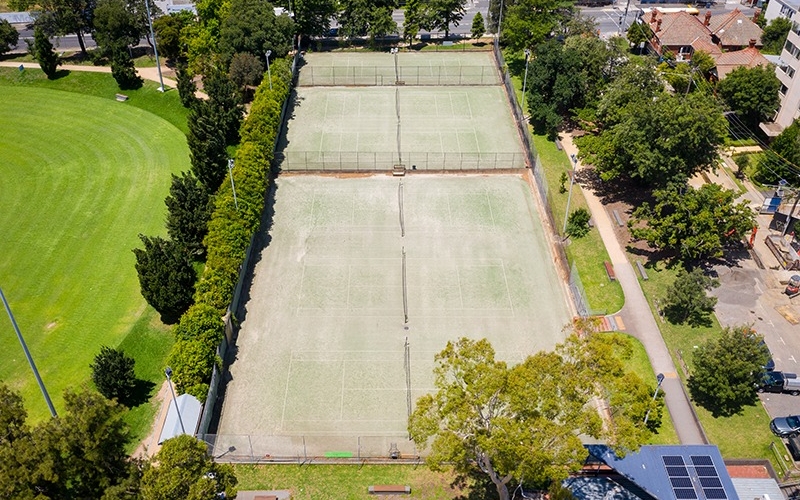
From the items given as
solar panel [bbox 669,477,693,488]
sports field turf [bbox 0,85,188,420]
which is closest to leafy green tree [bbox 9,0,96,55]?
sports field turf [bbox 0,85,188,420]

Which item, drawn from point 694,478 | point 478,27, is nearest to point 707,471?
point 694,478

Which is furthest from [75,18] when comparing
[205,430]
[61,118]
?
[205,430]

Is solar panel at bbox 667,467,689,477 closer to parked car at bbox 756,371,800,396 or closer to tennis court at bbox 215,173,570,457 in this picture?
parked car at bbox 756,371,800,396

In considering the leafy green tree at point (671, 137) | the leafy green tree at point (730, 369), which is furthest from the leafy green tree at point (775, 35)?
the leafy green tree at point (730, 369)

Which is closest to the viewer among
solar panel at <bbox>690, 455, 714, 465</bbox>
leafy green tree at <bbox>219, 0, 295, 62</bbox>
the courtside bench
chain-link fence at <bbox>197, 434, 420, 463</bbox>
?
solar panel at <bbox>690, 455, 714, 465</bbox>

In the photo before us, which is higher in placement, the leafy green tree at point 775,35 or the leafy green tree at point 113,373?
the leafy green tree at point 775,35

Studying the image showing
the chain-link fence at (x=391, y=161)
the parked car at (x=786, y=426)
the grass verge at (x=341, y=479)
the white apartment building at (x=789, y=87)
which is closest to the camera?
the grass verge at (x=341, y=479)

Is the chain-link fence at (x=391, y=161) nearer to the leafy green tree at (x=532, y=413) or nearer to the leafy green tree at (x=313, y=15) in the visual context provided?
the leafy green tree at (x=313, y=15)
